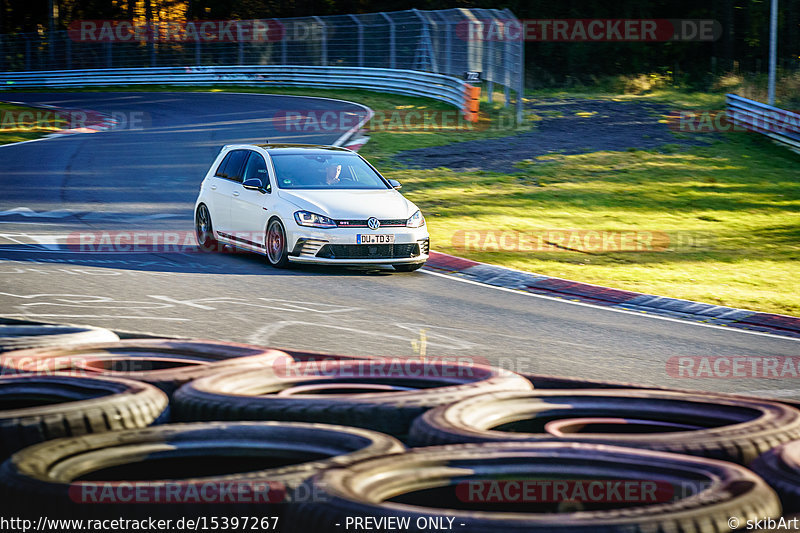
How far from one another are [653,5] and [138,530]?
183ft

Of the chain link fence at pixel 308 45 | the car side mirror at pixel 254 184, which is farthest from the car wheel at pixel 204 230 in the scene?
the chain link fence at pixel 308 45

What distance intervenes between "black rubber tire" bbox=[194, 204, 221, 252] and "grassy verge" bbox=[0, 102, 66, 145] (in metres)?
15.6

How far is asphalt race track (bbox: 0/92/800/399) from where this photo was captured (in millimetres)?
9281

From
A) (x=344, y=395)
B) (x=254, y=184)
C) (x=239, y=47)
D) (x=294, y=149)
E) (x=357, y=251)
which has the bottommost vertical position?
(x=357, y=251)

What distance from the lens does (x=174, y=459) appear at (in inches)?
181

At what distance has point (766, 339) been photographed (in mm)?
10656

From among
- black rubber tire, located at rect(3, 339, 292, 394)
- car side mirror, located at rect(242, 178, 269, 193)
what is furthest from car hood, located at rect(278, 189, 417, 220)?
black rubber tire, located at rect(3, 339, 292, 394)

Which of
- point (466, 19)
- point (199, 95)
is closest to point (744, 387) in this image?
point (466, 19)

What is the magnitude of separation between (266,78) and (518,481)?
149ft

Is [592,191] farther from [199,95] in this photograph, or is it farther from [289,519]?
[199,95]

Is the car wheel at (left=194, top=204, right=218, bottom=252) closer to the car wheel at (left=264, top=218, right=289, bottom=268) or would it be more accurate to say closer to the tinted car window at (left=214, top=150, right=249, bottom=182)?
the tinted car window at (left=214, top=150, right=249, bottom=182)

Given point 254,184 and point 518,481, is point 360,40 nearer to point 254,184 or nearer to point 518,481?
point 254,184

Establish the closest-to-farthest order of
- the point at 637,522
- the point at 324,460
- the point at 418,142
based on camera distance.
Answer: the point at 637,522 → the point at 324,460 → the point at 418,142

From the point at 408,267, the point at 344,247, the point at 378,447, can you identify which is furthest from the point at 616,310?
the point at 378,447
